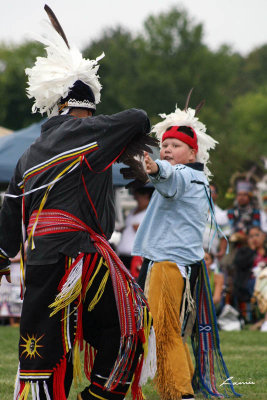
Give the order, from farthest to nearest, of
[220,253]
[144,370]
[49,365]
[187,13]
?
1. [187,13]
2. [220,253]
3. [144,370]
4. [49,365]

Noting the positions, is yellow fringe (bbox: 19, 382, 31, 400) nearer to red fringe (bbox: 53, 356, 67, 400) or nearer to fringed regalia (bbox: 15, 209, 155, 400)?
fringed regalia (bbox: 15, 209, 155, 400)

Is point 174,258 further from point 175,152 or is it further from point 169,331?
point 175,152

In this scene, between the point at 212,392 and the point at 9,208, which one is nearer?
the point at 9,208

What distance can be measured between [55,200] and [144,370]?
925 mm

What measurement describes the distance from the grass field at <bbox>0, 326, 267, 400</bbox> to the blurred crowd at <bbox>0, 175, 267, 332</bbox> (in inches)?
24.4

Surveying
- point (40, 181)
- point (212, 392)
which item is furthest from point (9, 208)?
point (212, 392)

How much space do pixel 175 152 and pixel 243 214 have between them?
6206 mm

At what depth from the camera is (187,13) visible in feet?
192

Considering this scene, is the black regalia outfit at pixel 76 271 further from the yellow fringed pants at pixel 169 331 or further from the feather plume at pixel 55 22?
the yellow fringed pants at pixel 169 331

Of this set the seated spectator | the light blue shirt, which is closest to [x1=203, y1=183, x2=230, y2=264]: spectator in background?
the seated spectator

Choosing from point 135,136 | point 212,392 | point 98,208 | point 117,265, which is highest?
point 135,136

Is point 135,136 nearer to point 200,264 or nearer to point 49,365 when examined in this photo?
point 49,365

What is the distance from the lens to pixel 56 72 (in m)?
3.87

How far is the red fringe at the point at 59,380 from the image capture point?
363 centimetres
